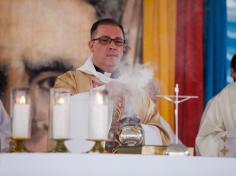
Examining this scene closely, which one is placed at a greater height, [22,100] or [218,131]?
[22,100]

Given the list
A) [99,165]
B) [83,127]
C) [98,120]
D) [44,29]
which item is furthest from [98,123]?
[44,29]

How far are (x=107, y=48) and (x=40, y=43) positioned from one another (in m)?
0.45

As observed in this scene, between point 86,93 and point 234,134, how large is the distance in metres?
1.03

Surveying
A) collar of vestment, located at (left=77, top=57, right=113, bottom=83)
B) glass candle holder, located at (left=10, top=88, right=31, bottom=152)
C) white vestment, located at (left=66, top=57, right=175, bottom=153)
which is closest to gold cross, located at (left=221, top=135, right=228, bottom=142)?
white vestment, located at (left=66, top=57, right=175, bottom=153)

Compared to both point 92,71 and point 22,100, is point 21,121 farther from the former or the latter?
point 92,71

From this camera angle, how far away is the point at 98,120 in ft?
6.03

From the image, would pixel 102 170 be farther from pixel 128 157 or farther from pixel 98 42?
pixel 98 42

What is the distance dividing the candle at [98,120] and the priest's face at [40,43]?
5.27ft

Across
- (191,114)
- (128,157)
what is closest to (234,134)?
(191,114)

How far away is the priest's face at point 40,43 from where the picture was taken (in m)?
3.46

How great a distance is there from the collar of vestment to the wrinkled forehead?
0.06 m

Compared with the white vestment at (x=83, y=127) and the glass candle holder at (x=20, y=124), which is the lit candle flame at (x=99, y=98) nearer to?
the glass candle holder at (x=20, y=124)

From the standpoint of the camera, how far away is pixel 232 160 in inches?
65.2

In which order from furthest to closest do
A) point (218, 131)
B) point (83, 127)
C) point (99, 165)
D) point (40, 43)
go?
point (40, 43) < point (83, 127) < point (218, 131) < point (99, 165)
